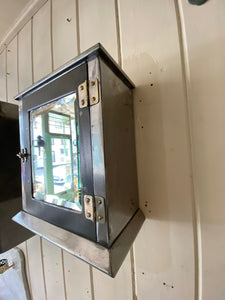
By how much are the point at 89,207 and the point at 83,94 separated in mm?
294

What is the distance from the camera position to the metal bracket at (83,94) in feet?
1.03

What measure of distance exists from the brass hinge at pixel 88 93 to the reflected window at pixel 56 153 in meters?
0.05

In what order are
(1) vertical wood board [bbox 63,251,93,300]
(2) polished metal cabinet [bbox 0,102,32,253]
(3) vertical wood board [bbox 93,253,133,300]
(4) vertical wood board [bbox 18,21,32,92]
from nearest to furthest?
(3) vertical wood board [bbox 93,253,133,300] → (1) vertical wood board [bbox 63,251,93,300] → (2) polished metal cabinet [bbox 0,102,32,253] → (4) vertical wood board [bbox 18,21,32,92]

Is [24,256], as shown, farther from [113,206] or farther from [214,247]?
[214,247]

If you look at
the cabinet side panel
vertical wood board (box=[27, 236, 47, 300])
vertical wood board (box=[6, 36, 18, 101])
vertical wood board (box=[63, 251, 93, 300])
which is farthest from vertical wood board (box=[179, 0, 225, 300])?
vertical wood board (box=[6, 36, 18, 101])

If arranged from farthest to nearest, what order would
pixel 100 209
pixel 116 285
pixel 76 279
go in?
1. pixel 76 279
2. pixel 116 285
3. pixel 100 209

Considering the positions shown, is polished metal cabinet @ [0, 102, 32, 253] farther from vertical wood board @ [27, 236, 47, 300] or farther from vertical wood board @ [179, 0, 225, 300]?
vertical wood board @ [179, 0, 225, 300]

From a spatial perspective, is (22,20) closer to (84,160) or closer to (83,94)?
(83,94)

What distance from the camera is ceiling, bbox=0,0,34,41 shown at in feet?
2.44

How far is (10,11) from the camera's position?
795 millimetres

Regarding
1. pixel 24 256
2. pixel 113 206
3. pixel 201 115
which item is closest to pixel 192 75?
pixel 201 115

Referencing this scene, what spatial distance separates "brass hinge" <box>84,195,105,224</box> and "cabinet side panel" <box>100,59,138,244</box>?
2 centimetres

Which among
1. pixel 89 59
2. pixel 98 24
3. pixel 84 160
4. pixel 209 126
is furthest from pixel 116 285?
pixel 98 24

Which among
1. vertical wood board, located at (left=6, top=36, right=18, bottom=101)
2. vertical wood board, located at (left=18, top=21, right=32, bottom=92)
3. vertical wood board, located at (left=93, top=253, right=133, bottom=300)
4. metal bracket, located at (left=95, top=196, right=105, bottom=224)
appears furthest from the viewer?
vertical wood board, located at (left=6, top=36, right=18, bottom=101)
